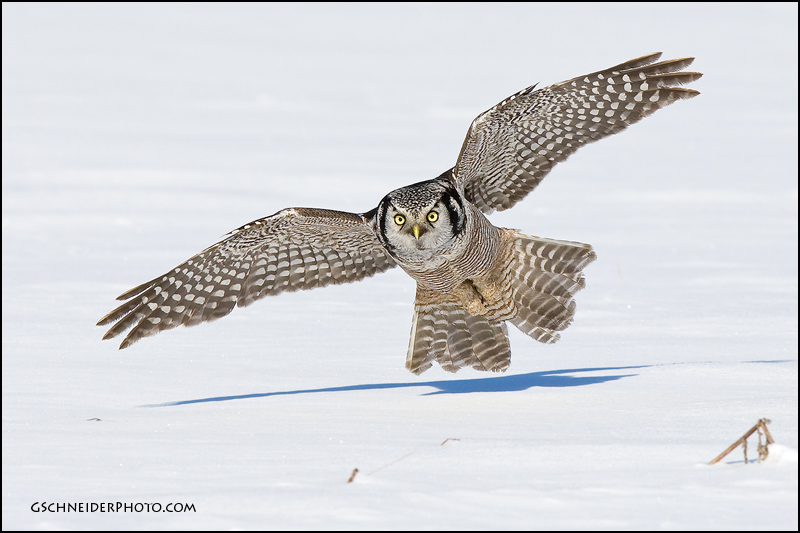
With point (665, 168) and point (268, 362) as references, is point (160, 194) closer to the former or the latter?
point (665, 168)

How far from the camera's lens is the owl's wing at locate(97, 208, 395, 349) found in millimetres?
6469

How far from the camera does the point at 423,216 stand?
248 inches

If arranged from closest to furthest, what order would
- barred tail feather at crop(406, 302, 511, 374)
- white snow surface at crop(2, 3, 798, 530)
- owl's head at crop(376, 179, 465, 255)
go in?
1. white snow surface at crop(2, 3, 798, 530)
2. owl's head at crop(376, 179, 465, 255)
3. barred tail feather at crop(406, 302, 511, 374)

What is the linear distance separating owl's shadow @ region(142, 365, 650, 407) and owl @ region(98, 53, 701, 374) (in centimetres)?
13

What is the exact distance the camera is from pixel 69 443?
442cm

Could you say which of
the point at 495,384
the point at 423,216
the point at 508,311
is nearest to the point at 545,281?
the point at 508,311

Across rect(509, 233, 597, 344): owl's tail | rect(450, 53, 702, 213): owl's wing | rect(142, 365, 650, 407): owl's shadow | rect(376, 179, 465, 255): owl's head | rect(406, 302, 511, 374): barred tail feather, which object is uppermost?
rect(450, 53, 702, 213): owl's wing

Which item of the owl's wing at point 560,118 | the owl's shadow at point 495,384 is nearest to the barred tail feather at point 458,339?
the owl's shadow at point 495,384

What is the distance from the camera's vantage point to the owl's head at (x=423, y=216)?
6309 millimetres

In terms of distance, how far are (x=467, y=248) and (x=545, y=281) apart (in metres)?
0.51

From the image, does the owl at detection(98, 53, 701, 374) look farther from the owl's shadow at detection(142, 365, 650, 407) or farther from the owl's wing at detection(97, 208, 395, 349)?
the owl's shadow at detection(142, 365, 650, 407)

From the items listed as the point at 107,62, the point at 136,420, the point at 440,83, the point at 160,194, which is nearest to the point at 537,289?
the point at 136,420

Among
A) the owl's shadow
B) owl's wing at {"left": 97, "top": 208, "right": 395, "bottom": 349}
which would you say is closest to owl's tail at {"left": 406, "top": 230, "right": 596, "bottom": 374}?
the owl's shadow

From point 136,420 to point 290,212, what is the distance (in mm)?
1688
